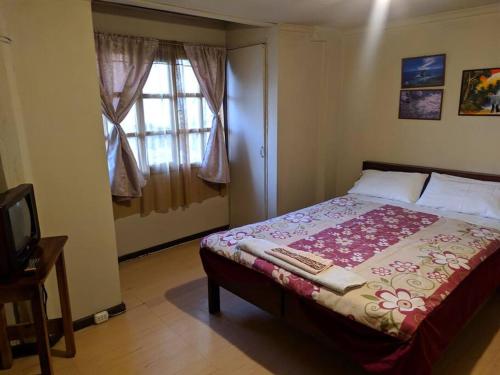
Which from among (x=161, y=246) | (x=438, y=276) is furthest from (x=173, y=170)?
(x=438, y=276)

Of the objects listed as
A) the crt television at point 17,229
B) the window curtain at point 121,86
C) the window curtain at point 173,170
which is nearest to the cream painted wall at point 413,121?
the window curtain at point 173,170

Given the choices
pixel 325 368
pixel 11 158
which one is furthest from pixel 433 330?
pixel 11 158

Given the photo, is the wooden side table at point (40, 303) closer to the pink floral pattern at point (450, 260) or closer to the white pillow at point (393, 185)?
the pink floral pattern at point (450, 260)

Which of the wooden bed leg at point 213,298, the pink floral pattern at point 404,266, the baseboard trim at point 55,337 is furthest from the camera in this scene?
the wooden bed leg at point 213,298

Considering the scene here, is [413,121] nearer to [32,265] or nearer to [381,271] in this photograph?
[381,271]

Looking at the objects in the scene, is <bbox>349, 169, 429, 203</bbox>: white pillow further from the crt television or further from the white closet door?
the crt television

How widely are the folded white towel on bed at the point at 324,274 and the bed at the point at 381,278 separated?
0.10 ft

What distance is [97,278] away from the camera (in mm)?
2531

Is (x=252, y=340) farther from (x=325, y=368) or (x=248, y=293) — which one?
(x=325, y=368)

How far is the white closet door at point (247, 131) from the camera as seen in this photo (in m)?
3.63

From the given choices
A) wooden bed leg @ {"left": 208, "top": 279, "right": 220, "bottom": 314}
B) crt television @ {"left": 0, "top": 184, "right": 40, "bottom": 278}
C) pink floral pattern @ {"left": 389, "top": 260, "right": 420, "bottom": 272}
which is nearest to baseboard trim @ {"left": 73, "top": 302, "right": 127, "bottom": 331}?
wooden bed leg @ {"left": 208, "top": 279, "right": 220, "bottom": 314}

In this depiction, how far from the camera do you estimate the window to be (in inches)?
132

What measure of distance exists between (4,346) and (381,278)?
2168mm

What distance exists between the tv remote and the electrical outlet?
0.88 metres
